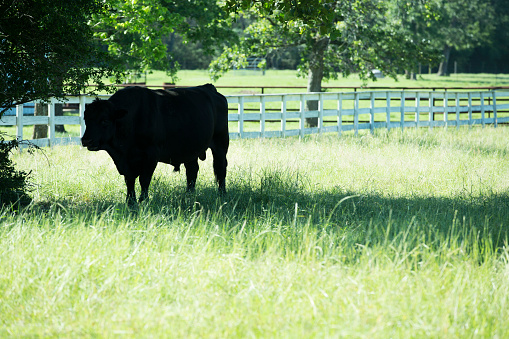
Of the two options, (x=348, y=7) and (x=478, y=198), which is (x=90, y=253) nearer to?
(x=478, y=198)

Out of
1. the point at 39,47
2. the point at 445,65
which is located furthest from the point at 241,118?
the point at 445,65

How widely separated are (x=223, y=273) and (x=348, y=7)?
58.2ft

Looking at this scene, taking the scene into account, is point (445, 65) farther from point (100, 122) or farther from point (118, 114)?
point (100, 122)

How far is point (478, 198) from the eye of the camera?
803 centimetres

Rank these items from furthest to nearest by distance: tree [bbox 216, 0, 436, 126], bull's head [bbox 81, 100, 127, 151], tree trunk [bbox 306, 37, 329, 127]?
1. tree trunk [bbox 306, 37, 329, 127]
2. tree [bbox 216, 0, 436, 126]
3. bull's head [bbox 81, 100, 127, 151]

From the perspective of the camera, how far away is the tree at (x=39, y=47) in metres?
7.02

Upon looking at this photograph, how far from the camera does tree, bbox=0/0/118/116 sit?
702 cm

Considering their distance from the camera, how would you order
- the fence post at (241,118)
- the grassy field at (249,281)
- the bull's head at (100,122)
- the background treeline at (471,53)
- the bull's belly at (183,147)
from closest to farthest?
the grassy field at (249,281) → the bull's head at (100,122) → the bull's belly at (183,147) → the fence post at (241,118) → the background treeline at (471,53)

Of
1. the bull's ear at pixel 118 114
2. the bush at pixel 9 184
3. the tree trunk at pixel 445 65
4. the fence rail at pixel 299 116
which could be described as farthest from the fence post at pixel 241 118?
the tree trunk at pixel 445 65

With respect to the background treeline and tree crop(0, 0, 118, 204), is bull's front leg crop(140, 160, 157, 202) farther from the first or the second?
the background treeline

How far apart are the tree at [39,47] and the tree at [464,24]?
2252 inches

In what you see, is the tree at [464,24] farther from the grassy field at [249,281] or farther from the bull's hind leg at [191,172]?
the grassy field at [249,281]

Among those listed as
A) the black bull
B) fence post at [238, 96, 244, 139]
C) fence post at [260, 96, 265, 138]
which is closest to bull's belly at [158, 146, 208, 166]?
the black bull

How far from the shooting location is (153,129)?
7.37 meters
